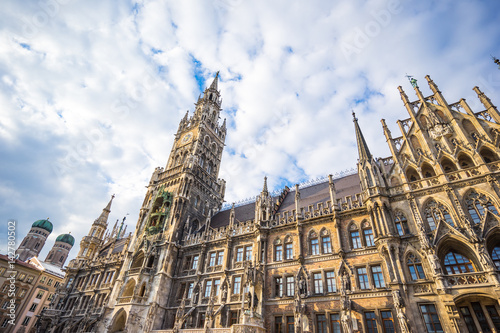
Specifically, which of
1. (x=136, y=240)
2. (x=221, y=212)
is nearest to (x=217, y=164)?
(x=221, y=212)

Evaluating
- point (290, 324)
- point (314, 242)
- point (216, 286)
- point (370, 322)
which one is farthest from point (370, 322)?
point (216, 286)

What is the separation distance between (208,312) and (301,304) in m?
8.30

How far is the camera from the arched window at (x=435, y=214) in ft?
63.6

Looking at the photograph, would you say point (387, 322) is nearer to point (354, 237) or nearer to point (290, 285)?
point (354, 237)

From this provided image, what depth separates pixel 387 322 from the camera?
59.4 feet

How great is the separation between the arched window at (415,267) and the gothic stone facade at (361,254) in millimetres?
67

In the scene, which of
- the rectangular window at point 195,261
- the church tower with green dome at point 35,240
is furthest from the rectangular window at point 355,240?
the church tower with green dome at point 35,240

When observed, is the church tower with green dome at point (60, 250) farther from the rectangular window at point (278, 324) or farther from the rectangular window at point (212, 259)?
the rectangular window at point (278, 324)

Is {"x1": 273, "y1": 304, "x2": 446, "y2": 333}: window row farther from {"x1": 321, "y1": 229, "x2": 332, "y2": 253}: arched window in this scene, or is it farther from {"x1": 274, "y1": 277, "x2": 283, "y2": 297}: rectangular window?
{"x1": 321, "y1": 229, "x2": 332, "y2": 253}: arched window

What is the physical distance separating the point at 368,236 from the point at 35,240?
340ft

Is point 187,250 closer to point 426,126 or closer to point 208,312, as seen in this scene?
point 208,312

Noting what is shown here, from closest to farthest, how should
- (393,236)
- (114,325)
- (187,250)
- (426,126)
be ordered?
(393,236), (426,126), (114,325), (187,250)

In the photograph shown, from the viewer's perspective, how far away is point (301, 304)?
21.2m

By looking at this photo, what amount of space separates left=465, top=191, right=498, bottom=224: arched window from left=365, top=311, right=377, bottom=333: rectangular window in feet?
31.7
